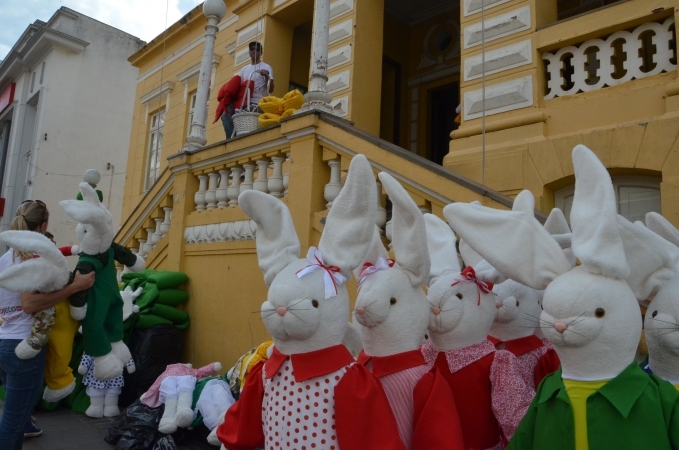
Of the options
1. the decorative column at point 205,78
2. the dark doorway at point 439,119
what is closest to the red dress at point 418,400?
the decorative column at point 205,78

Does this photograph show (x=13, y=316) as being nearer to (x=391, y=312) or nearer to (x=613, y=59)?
(x=391, y=312)

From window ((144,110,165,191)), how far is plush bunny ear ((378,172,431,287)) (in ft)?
→ 37.9

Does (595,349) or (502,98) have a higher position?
(502,98)

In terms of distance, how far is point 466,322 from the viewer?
249cm

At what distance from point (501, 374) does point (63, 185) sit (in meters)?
17.6

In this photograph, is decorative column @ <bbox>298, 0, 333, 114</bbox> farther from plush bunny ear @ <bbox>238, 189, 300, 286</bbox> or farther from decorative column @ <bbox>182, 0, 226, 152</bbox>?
plush bunny ear @ <bbox>238, 189, 300, 286</bbox>

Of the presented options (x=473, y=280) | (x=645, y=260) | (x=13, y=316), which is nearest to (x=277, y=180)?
(x=13, y=316)

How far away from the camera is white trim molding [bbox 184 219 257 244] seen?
5.55m

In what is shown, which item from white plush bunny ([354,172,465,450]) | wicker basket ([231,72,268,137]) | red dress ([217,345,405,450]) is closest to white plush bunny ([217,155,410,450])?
red dress ([217,345,405,450])

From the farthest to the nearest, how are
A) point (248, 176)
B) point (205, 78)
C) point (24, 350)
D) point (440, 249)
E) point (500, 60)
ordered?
point (205, 78)
point (500, 60)
point (248, 176)
point (24, 350)
point (440, 249)

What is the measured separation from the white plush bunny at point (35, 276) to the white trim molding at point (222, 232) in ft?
7.05

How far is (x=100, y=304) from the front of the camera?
379 centimetres

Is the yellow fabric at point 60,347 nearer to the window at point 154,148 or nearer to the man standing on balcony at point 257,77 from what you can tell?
the man standing on balcony at point 257,77

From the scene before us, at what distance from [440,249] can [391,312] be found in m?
0.59
